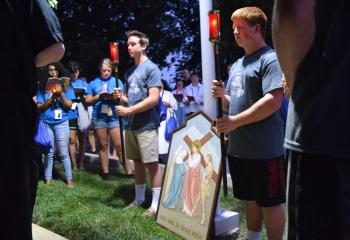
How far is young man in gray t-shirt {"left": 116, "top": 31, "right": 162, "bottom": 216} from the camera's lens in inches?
187

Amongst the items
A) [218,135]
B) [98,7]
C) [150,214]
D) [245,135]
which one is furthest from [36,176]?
[98,7]

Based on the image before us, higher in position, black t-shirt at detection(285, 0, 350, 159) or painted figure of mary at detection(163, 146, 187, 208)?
black t-shirt at detection(285, 0, 350, 159)

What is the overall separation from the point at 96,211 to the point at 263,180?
240 cm

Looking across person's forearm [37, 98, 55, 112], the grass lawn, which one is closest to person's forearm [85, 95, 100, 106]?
person's forearm [37, 98, 55, 112]

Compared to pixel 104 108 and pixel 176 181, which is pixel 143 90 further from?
pixel 104 108

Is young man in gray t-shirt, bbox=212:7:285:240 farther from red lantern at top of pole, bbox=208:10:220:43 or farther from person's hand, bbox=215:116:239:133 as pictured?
red lantern at top of pole, bbox=208:10:220:43

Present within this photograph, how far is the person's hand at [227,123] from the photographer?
10.2 feet

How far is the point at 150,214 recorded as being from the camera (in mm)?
4781

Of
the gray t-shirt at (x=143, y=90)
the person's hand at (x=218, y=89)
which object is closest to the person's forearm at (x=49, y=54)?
the person's hand at (x=218, y=89)

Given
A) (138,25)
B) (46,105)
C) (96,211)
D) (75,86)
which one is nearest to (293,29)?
(96,211)

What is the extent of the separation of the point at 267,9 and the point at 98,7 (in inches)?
324

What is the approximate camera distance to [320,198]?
4.64 ft

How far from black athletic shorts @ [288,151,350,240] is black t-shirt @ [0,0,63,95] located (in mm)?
1098

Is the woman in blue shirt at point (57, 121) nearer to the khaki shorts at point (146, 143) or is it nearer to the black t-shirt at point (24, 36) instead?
the khaki shorts at point (146, 143)
